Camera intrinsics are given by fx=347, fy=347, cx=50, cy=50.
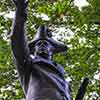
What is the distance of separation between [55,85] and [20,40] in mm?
610

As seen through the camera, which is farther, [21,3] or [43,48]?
[43,48]

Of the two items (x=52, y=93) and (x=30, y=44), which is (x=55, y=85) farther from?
(x=30, y=44)

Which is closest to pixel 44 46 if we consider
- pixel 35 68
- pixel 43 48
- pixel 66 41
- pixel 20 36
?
pixel 43 48

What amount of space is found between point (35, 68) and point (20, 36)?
44 centimetres

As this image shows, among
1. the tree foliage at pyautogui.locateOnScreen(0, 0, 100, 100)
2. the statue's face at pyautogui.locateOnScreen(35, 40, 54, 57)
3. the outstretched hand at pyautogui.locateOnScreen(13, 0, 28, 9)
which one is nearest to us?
the outstretched hand at pyautogui.locateOnScreen(13, 0, 28, 9)

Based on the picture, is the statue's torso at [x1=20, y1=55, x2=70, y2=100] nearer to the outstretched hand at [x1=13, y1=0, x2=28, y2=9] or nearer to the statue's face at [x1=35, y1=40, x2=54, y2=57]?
the statue's face at [x1=35, y1=40, x2=54, y2=57]

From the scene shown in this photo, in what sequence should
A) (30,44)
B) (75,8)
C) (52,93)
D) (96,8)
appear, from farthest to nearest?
(75,8)
(30,44)
(52,93)
(96,8)

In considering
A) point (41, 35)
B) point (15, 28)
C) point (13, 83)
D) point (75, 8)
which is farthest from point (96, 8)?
point (13, 83)

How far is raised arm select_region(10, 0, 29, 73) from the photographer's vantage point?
357 centimetres

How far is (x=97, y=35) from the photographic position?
1127 centimetres

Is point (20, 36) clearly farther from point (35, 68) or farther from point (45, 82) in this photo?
point (45, 82)

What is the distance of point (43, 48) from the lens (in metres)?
4.25

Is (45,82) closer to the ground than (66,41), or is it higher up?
higher up

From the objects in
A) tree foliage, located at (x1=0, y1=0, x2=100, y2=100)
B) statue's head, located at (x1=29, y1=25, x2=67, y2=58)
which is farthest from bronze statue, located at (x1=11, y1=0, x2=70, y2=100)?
tree foliage, located at (x1=0, y1=0, x2=100, y2=100)
